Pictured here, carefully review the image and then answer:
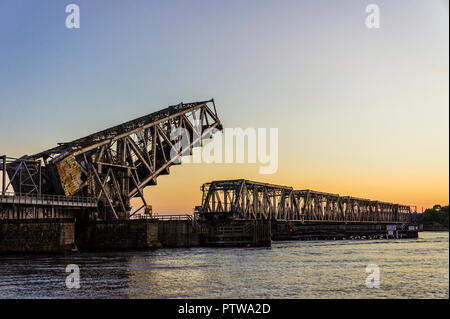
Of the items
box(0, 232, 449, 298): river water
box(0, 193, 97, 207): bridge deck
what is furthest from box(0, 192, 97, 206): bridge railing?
box(0, 232, 449, 298): river water

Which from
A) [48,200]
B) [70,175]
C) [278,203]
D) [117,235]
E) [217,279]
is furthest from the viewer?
[278,203]

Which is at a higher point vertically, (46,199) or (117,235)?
(46,199)

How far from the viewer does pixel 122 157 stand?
218ft

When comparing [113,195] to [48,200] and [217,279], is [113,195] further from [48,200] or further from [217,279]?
[217,279]

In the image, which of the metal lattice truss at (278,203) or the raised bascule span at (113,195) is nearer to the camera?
the raised bascule span at (113,195)

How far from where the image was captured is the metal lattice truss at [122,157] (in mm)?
59438

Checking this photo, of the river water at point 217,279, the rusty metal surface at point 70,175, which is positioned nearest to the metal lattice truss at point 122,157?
the rusty metal surface at point 70,175

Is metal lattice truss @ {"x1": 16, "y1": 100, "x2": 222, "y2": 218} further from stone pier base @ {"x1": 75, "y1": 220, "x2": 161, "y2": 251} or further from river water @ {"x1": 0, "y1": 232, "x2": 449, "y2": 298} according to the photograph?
river water @ {"x1": 0, "y1": 232, "x2": 449, "y2": 298}

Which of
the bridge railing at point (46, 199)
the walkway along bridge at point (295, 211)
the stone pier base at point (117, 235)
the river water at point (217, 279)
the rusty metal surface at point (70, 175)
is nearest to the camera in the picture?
the river water at point (217, 279)

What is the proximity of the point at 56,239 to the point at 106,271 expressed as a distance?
54.6ft

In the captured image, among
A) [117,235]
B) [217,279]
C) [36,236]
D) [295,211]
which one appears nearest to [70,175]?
[117,235]

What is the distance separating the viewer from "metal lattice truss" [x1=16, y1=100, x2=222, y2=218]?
5944 centimetres

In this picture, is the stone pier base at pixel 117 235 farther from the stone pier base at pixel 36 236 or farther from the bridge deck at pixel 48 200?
the stone pier base at pixel 36 236

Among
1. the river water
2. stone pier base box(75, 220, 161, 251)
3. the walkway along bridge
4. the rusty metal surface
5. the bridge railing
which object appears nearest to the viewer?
the river water
